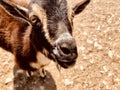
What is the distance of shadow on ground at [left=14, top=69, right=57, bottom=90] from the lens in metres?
6.39

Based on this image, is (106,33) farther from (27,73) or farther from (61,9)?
(61,9)

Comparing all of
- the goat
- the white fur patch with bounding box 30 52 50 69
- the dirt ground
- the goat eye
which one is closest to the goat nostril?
the goat

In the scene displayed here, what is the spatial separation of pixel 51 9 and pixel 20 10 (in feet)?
2.08

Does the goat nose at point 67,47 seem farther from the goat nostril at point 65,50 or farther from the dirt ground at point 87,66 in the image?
the dirt ground at point 87,66

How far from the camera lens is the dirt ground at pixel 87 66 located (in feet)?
21.2

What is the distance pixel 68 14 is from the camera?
15.1 ft

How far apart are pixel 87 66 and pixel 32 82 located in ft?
3.93

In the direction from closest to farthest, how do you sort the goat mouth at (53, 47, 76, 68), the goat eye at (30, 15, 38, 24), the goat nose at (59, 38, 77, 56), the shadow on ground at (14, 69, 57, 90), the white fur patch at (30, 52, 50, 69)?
the goat nose at (59, 38, 77, 56) < the goat mouth at (53, 47, 76, 68) < the goat eye at (30, 15, 38, 24) < the white fur patch at (30, 52, 50, 69) < the shadow on ground at (14, 69, 57, 90)

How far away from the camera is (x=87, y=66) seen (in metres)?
6.81

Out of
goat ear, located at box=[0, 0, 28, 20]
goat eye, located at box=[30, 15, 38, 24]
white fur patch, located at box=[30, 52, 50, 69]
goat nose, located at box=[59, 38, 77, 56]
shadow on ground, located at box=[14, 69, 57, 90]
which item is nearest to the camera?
goat nose, located at box=[59, 38, 77, 56]

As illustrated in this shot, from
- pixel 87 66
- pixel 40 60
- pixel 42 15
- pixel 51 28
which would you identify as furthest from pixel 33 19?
pixel 87 66

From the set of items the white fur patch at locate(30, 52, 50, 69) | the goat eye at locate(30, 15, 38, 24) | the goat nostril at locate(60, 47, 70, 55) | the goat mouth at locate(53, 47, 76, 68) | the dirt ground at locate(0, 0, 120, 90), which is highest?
the goat eye at locate(30, 15, 38, 24)

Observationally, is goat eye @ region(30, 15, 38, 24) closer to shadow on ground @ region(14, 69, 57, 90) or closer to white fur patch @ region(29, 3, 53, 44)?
white fur patch @ region(29, 3, 53, 44)

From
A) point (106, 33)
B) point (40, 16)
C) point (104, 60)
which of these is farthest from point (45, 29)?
point (106, 33)
